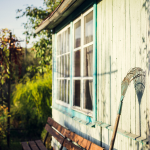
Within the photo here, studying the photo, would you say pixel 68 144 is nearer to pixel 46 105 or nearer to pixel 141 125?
pixel 141 125

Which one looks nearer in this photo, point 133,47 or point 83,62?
point 133,47

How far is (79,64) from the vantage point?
4.13 m

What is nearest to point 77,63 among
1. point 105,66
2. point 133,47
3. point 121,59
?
point 105,66

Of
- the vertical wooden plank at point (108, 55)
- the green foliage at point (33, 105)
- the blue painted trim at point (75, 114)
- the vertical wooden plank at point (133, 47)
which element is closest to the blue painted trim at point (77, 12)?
the vertical wooden plank at point (108, 55)

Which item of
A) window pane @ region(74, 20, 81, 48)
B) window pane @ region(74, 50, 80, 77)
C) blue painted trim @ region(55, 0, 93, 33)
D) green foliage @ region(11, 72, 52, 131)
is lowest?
green foliage @ region(11, 72, 52, 131)

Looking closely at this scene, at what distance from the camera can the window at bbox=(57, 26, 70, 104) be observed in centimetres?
480

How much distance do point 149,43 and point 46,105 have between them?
6620 mm

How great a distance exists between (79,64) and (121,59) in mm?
1595

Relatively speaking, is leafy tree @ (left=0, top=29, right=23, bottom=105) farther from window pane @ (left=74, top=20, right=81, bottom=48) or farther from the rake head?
the rake head

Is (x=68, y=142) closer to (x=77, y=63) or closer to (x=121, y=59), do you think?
(x=77, y=63)

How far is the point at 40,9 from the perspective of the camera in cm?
987

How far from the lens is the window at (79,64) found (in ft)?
11.9

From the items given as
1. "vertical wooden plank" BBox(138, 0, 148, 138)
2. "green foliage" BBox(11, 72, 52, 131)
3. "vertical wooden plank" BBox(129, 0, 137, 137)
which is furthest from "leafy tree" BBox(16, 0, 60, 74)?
"vertical wooden plank" BBox(138, 0, 148, 138)

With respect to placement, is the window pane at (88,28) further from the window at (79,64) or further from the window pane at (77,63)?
the window pane at (77,63)
